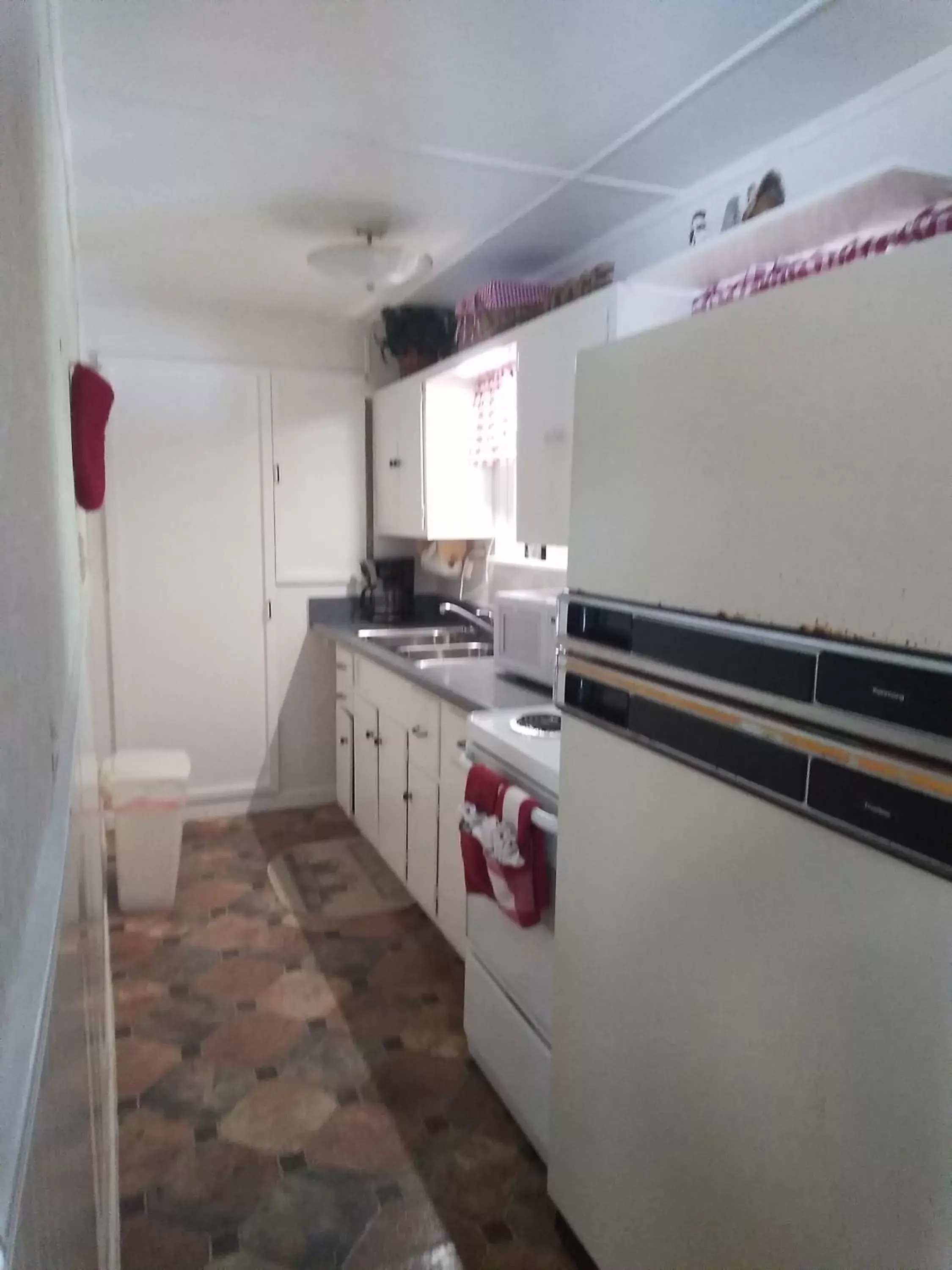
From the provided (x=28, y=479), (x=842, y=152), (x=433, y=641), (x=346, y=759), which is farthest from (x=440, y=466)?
(x=28, y=479)

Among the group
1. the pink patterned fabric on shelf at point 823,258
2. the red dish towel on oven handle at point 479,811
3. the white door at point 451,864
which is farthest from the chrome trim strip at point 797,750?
the white door at point 451,864

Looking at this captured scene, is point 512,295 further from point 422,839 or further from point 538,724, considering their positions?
point 422,839

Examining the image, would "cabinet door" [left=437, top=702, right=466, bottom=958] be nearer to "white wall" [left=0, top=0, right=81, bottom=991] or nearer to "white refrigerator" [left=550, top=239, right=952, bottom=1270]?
"white refrigerator" [left=550, top=239, right=952, bottom=1270]

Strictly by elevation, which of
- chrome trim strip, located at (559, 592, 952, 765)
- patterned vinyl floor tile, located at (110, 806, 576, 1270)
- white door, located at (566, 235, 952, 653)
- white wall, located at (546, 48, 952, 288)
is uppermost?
white wall, located at (546, 48, 952, 288)

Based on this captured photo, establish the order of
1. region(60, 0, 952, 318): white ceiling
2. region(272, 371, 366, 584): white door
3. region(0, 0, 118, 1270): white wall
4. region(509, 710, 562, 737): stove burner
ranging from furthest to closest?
region(272, 371, 366, 584): white door → region(509, 710, 562, 737): stove burner → region(60, 0, 952, 318): white ceiling → region(0, 0, 118, 1270): white wall

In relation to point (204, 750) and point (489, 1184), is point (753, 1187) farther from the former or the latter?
point (204, 750)

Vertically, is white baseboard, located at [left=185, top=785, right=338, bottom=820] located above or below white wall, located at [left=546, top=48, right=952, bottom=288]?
below

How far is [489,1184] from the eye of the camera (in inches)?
72.6

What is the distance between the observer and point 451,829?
2576 mm

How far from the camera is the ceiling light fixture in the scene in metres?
2.53

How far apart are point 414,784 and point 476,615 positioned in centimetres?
103

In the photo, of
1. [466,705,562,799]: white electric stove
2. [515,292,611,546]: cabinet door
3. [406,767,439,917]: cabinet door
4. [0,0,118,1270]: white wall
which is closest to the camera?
[0,0,118,1270]: white wall

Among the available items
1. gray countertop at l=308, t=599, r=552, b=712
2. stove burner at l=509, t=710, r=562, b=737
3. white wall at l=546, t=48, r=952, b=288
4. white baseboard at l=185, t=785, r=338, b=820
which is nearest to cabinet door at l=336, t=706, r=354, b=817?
white baseboard at l=185, t=785, r=338, b=820

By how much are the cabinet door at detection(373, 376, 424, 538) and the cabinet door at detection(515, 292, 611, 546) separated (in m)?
0.86
